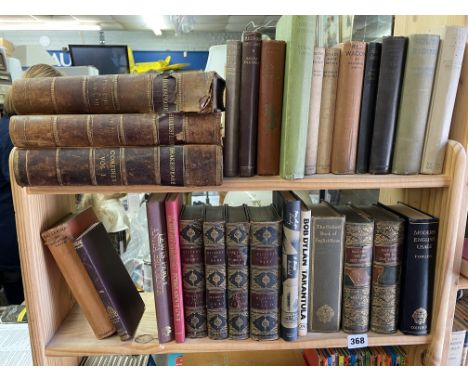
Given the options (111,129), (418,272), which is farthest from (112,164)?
(418,272)

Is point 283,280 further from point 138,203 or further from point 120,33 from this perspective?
point 120,33

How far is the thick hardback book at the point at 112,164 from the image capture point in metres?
0.60

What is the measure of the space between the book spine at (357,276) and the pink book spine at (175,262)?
1.15ft

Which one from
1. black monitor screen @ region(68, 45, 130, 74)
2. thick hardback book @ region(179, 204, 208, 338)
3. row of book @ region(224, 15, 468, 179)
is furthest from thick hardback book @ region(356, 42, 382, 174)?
black monitor screen @ region(68, 45, 130, 74)

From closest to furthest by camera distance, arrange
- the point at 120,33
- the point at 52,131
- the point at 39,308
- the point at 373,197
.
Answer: the point at 52,131, the point at 39,308, the point at 373,197, the point at 120,33

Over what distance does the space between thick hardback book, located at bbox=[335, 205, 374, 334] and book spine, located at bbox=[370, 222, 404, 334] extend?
13mm

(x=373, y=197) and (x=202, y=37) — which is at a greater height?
(x=202, y=37)

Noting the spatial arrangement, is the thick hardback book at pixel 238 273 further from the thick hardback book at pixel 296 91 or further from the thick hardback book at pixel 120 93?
the thick hardback book at pixel 120 93

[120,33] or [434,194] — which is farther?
[120,33]

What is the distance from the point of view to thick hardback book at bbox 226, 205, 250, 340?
2.26 feet

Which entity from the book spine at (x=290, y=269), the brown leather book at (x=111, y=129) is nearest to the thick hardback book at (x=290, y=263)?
the book spine at (x=290, y=269)
